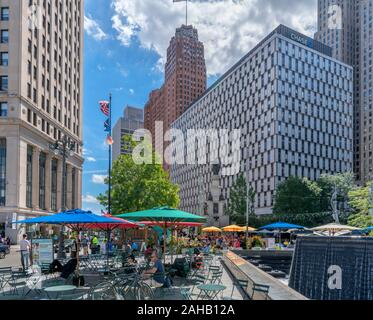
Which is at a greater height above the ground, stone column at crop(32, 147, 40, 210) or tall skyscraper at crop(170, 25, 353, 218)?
tall skyscraper at crop(170, 25, 353, 218)

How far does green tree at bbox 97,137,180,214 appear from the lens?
1628 inches

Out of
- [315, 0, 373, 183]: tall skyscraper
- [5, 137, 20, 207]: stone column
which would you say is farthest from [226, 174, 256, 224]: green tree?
[315, 0, 373, 183]: tall skyscraper

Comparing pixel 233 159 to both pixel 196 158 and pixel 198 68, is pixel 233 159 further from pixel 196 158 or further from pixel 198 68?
pixel 198 68

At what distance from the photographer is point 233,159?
107812mm

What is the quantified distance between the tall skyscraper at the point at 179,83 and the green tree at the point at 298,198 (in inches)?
2013

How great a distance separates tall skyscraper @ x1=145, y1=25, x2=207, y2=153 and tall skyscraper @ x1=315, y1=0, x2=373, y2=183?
4360 cm

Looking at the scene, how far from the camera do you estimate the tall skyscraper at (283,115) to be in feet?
305

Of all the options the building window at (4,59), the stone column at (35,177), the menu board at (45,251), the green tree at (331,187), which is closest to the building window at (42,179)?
the stone column at (35,177)

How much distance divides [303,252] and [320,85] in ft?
309

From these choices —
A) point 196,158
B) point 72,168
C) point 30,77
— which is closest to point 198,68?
point 196,158

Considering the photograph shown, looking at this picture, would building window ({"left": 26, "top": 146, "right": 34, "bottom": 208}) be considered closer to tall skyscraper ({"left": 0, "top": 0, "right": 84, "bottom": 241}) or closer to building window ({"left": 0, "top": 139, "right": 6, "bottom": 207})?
tall skyscraper ({"left": 0, "top": 0, "right": 84, "bottom": 241})

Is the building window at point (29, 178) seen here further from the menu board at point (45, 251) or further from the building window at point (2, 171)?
the menu board at point (45, 251)

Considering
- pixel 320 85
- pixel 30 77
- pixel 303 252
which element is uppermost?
pixel 320 85

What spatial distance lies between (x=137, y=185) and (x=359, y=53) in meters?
124
